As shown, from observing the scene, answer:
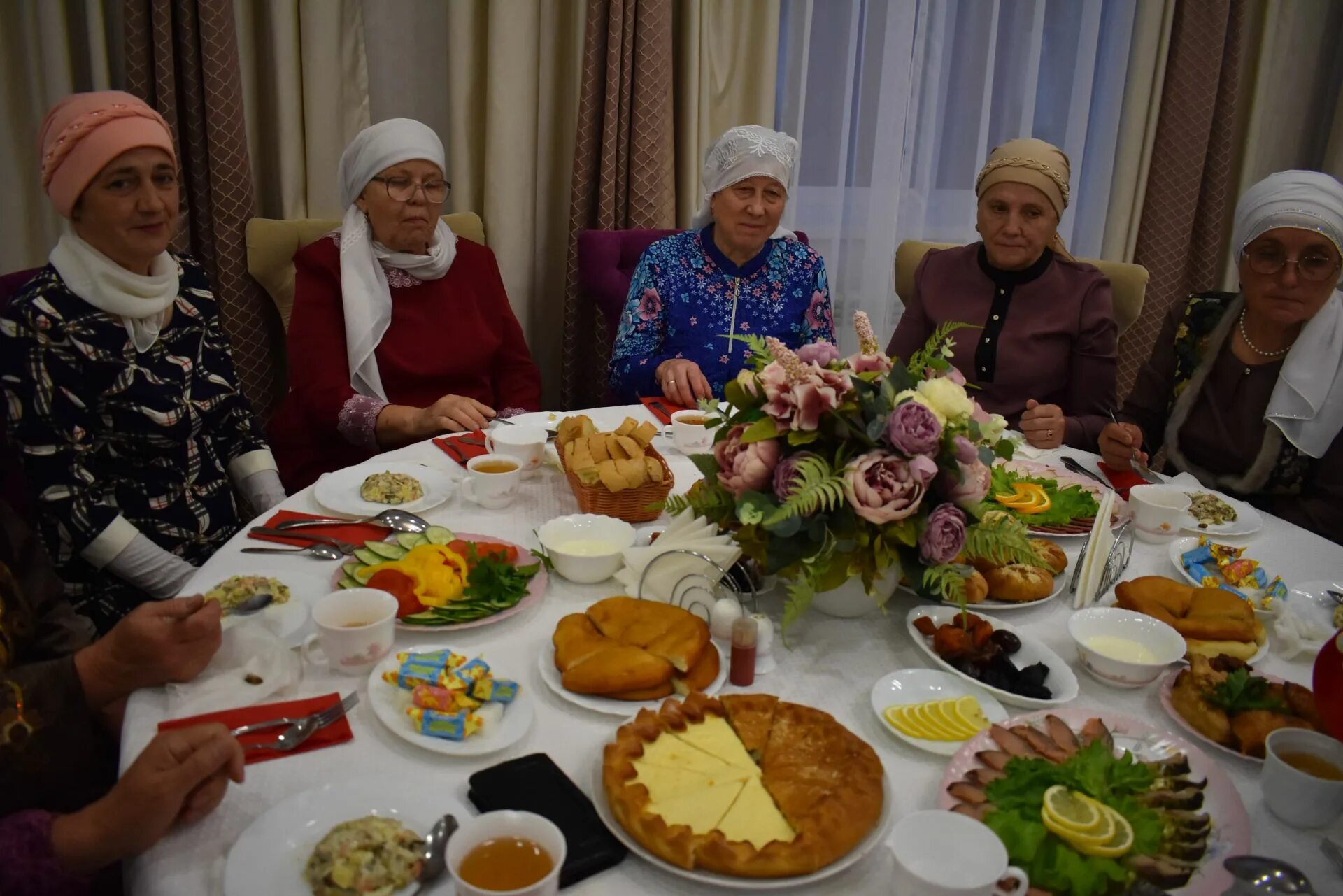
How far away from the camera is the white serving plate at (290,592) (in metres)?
1.22

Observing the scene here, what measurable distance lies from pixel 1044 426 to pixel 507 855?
1.73 metres

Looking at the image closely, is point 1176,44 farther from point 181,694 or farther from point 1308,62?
point 181,694

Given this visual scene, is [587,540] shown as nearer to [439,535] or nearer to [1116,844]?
[439,535]

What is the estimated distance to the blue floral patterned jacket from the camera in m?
2.74

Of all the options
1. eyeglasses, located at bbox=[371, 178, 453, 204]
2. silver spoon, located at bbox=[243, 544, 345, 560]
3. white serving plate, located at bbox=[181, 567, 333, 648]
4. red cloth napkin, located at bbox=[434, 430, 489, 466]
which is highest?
eyeglasses, located at bbox=[371, 178, 453, 204]

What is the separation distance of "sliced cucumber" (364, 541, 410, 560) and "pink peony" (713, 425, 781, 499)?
515mm

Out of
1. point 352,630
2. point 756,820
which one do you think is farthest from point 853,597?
point 352,630

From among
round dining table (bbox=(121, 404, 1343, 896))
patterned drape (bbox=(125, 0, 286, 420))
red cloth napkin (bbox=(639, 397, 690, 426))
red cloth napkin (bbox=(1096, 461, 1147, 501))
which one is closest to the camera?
round dining table (bbox=(121, 404, 1343, 896))

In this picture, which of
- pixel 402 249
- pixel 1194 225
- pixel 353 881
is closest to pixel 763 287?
pixel 402 249

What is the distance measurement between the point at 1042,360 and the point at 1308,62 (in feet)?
8.66

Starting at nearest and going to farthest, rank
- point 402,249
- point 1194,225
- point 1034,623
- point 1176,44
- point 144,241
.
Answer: point 1034,623
point 144,241
point 402,249
point 1176,44
point 1194,225

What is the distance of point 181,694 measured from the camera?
1097 mm

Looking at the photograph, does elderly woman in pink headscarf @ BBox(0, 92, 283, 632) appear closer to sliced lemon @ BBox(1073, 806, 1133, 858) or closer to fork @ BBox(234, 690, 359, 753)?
fork @ BBox(234, 690, 359, 753)

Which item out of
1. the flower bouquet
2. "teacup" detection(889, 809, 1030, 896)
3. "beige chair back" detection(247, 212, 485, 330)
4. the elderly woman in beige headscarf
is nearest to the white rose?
the flower bouquet
